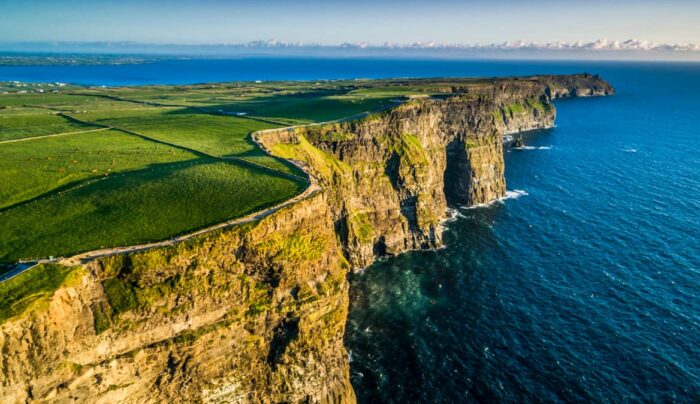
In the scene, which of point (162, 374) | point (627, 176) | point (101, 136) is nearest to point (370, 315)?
point (162, 374)

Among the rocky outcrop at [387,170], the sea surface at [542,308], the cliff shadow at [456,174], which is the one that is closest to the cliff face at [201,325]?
the sea surface at [542,308]

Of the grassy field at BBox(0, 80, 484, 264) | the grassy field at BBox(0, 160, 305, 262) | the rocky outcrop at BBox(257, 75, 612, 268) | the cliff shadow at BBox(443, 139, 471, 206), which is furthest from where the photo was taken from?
the cliff shadow at BBox(443, 139, 471, 206)

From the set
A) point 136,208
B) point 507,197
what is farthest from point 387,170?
point 136,208

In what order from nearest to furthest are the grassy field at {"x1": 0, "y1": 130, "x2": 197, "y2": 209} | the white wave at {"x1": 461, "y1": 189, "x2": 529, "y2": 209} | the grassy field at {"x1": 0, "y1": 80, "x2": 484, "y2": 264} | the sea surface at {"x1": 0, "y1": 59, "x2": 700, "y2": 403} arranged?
the grassy field at {"x1": 0, "y1": 80, "x2": 484, "y2": 264} < the sea surface at {"x1": 0, "y1": 59, "x2": 700, "y2": 403} < the grassy field at {"x1": 0, "y1": 130, "x2": 197, "y2": 209} < the white wave at {"x1": 461, "y1": 189, "x2": 529, "y2": 209}

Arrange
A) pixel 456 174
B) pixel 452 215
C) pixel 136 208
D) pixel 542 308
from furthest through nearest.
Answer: pixel 456 174, pixel 452 215, pixel 542 308, pixel 136 208

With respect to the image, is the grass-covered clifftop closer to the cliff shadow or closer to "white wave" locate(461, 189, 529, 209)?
the cliff shadow

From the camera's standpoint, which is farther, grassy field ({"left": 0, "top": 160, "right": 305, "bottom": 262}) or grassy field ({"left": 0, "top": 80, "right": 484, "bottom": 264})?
grassy field ({"left": 0, "top": 80, "right": 484, "bottom": 264})

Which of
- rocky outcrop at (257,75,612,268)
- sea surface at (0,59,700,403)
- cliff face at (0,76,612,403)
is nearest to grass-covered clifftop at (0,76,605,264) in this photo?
rocky outcrop at (257,75,612,268)

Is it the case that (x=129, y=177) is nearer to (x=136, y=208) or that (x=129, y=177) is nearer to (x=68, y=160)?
(x=136, y=208)

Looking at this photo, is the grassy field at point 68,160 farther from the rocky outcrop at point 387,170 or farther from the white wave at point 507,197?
the white wave at point 507,197
